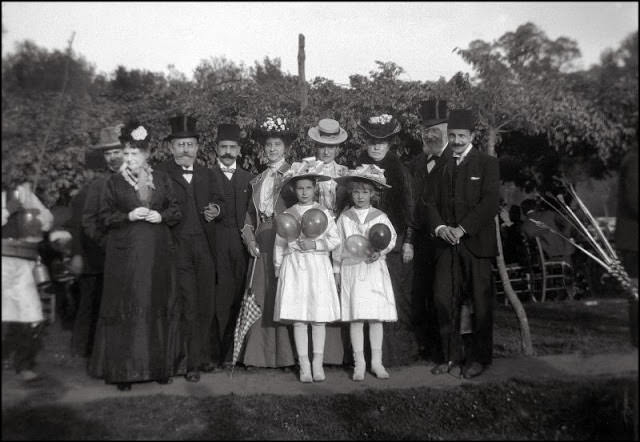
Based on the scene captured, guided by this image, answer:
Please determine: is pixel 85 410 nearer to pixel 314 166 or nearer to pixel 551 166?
pixel 314 166

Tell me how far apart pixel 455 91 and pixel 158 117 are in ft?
9.82

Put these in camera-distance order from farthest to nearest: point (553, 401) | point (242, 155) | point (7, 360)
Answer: point (242, 155) → point (553, 401) → point (7, 360)

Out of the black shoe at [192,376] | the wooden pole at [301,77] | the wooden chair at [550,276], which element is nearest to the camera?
the black shoe at [192,376]

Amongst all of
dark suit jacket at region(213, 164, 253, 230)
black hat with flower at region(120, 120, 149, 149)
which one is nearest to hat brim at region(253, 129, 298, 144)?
dark suit jacket at region(213, 164, 253, 230)

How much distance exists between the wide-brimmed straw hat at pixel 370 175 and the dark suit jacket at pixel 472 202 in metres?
0.47

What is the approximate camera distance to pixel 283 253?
6.16m

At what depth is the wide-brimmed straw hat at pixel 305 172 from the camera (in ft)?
20.3

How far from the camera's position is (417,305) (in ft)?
21.6

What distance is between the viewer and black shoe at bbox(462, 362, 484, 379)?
5.80 meters

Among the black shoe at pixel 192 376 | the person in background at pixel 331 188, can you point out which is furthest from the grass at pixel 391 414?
the person in background at pixel 331 188

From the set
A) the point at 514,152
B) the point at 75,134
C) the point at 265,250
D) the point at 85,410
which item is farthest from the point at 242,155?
the point at 85,410

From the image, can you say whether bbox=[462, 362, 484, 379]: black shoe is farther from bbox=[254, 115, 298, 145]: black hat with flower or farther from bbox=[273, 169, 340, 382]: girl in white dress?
bbox=[254, 115, 298, 145]: black hat with flower

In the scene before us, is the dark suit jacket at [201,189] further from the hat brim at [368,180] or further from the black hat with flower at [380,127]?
the black hat with flower at [380,127]

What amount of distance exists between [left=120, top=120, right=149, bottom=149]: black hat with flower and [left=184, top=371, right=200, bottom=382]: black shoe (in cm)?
192
